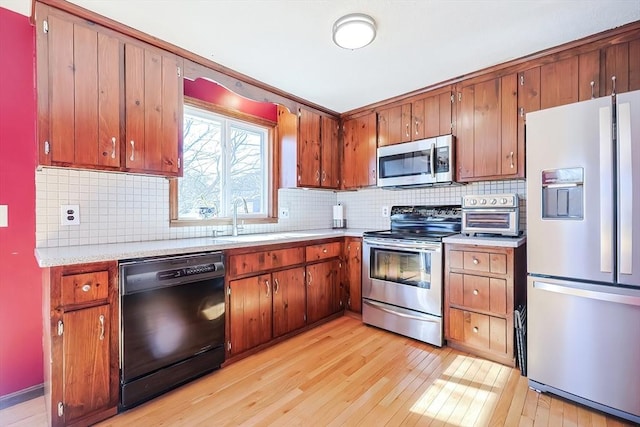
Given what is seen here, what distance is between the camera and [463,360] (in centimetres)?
235

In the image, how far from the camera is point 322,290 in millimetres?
3057

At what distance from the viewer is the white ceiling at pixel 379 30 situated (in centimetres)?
175

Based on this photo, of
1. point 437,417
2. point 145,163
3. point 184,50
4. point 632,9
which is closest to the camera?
point 437,417

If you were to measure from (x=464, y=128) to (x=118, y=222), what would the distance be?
9.88ft

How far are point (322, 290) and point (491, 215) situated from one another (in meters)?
1.71

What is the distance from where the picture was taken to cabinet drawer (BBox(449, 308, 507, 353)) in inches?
89.1

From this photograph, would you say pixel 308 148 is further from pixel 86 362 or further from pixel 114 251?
pixel 86 362

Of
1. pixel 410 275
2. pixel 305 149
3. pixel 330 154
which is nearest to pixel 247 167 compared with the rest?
pixel 305 149

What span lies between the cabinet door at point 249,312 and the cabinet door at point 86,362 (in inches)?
31.1

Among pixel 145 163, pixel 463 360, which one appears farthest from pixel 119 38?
pixel 463 360

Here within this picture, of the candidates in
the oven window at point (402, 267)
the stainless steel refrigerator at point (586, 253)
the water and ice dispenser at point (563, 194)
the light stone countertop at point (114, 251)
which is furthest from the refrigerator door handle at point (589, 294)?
the light stone countertop at point (114, 251)

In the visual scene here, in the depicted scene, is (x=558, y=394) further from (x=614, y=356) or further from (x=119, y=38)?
(x=119, y=38)

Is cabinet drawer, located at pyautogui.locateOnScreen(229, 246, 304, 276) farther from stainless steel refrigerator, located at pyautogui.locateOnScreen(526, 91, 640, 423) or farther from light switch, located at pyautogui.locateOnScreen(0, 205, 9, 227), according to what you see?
stainless steel refrigerator, located at pyautogui.locateOnScreen(526, 91, 640, 423)

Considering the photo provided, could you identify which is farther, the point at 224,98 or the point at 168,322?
the point at 224,98
